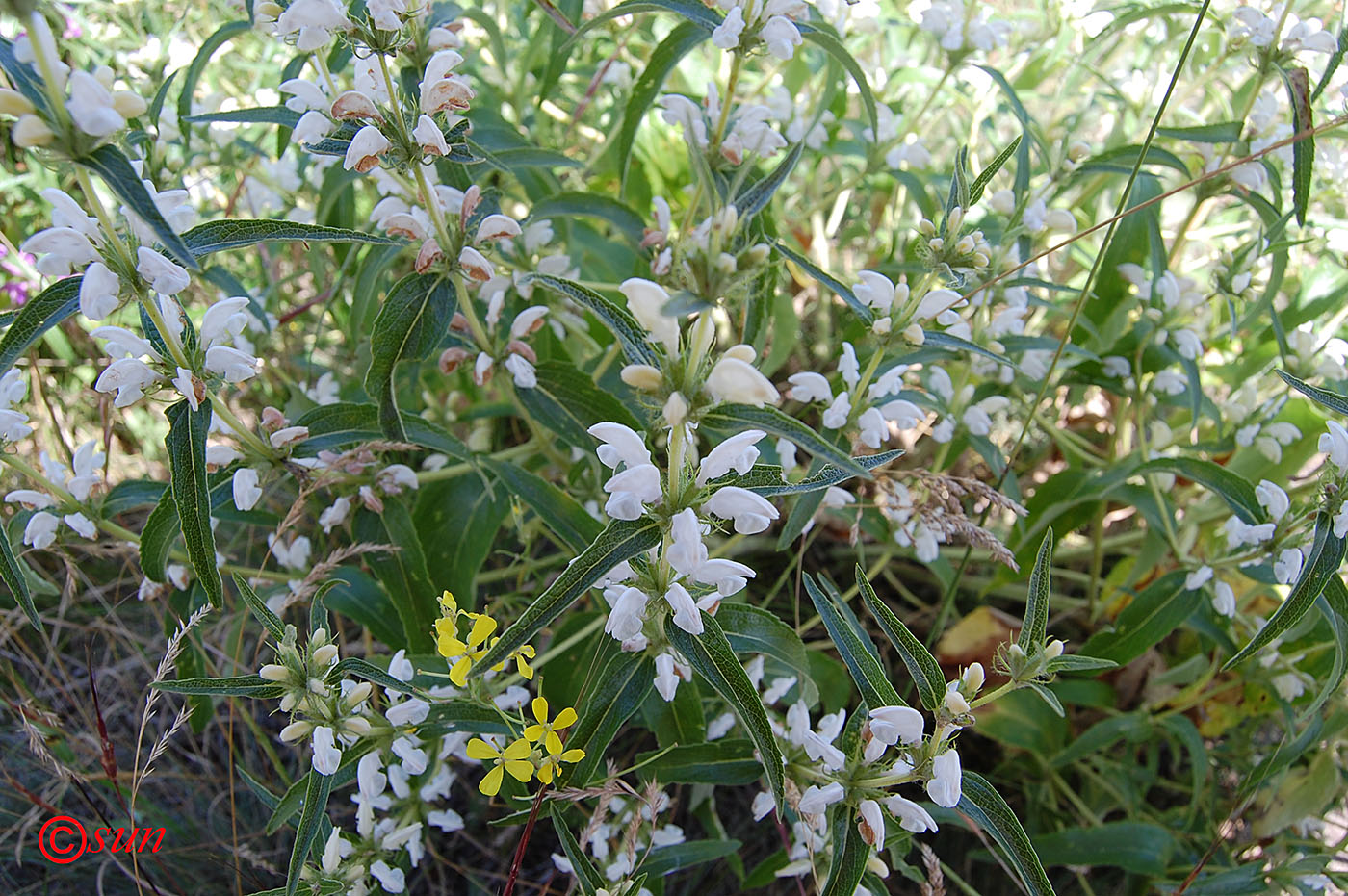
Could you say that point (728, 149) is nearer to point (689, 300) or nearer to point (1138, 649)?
point (689, 300)

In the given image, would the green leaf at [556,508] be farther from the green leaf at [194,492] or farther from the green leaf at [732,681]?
the green leaf at [194,492]

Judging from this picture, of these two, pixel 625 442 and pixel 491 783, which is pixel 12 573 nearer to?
pixel 491 783

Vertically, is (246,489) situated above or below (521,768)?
above

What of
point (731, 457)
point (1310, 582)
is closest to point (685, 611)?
point (731, 457)

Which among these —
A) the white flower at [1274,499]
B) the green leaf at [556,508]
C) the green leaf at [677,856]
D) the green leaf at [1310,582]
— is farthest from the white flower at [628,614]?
the white flower at [1274,499]

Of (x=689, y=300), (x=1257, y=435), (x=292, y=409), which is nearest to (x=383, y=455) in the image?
(x=292, y=409)

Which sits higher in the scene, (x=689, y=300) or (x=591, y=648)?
(x=689, y=300)
